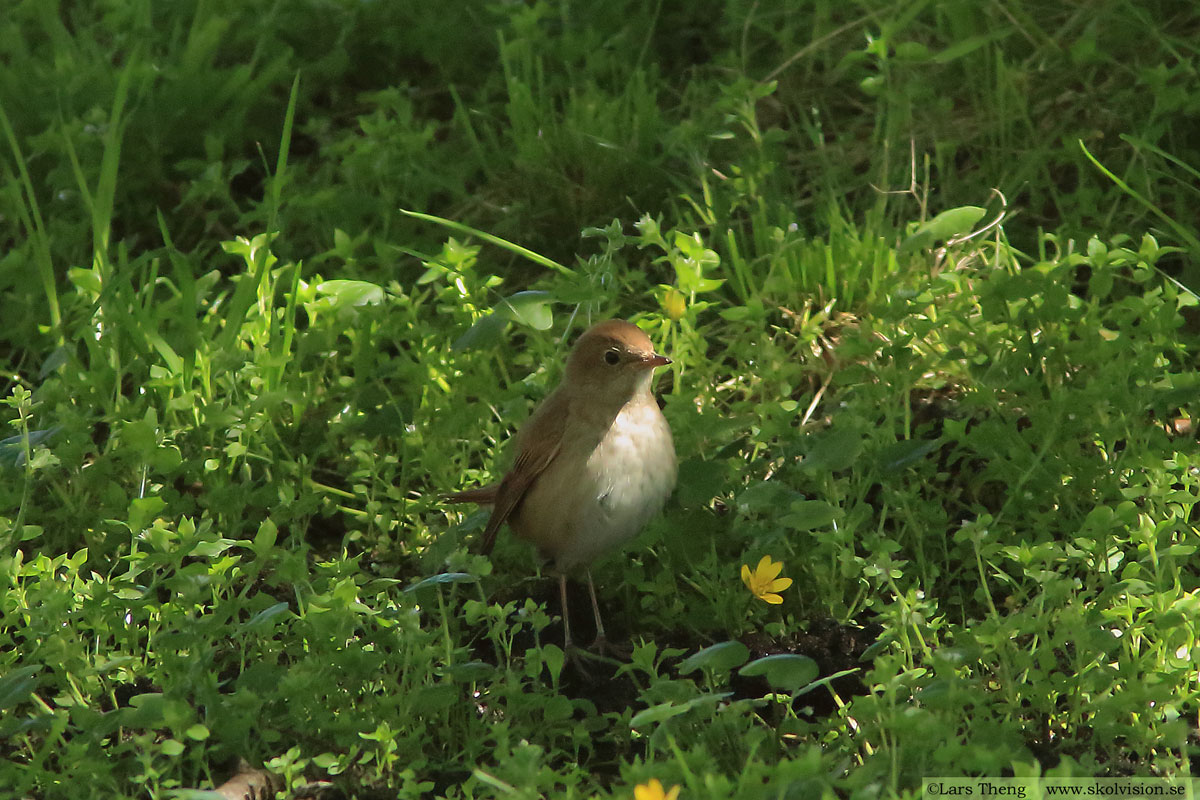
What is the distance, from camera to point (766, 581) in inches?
156

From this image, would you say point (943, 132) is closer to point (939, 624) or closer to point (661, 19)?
point (661, 19)

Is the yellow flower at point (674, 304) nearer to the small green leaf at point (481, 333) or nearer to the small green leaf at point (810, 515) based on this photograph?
the small green leaf at point (481, 333)

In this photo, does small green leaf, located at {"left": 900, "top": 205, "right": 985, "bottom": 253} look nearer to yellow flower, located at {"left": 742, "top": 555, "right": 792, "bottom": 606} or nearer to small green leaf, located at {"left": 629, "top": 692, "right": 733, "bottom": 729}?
yellow flower, located at {"left": 742, "top": 555, "right": 792, "bottom": 606}

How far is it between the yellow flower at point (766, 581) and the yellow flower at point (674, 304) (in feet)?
3.56

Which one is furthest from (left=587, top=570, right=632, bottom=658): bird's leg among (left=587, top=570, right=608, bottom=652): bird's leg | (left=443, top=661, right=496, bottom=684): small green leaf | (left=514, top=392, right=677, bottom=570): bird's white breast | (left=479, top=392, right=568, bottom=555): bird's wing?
(left=443, top=661, right=496, bottom=684): small green leaf

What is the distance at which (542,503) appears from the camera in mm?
4281

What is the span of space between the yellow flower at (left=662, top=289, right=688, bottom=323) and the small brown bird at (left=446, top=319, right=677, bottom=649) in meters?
0.37

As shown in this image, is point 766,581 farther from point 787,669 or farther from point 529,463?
point 529,463

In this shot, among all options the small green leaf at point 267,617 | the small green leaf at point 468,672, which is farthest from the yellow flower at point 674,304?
the small green leaf at point 267,617

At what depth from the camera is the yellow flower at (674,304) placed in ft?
15.6

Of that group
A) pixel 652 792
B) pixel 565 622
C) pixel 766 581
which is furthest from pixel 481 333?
pixel 652 792

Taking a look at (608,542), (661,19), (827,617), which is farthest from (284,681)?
(661,19)

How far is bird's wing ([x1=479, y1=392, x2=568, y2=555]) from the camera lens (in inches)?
170

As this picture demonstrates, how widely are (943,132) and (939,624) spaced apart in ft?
8.98
